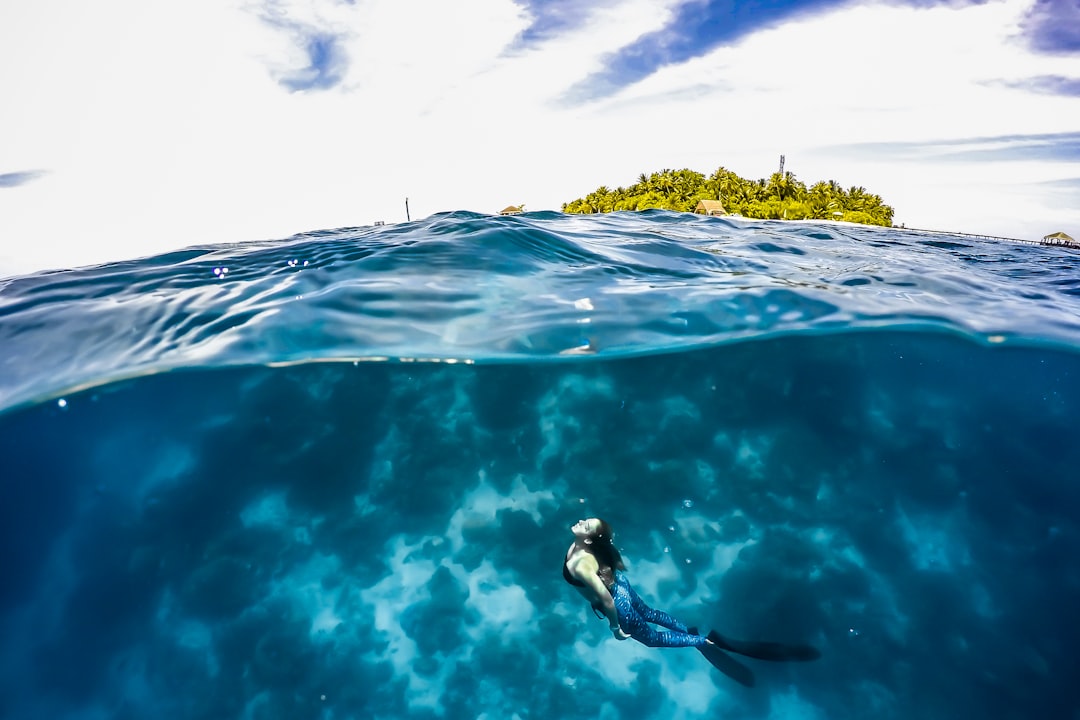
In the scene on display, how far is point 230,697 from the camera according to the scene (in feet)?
21.2

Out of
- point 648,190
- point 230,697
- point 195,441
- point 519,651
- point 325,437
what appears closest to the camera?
point 230,697

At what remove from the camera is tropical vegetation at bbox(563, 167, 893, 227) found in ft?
167

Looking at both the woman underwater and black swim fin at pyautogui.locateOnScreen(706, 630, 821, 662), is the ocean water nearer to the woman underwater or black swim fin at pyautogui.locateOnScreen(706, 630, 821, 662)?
black swim fin at pyautogui.locateOnScreen(706, 630, 821, 662)

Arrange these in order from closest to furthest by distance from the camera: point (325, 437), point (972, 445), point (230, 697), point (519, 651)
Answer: point (230, 697), point (519, 651), point (325, 437), point (972, 445)

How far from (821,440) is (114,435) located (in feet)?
38.2

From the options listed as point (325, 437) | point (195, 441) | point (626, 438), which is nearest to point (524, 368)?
point (626, 438)

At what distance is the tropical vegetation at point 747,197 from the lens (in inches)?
2007

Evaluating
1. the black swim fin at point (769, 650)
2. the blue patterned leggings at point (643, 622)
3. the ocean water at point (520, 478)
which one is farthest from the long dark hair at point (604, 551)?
the ocean water at point (520, 478)

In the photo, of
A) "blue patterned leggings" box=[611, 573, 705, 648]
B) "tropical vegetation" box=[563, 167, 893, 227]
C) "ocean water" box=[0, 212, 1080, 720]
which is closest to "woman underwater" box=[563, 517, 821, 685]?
"blue patterned leggings" box=[611, 573, 705, 648]

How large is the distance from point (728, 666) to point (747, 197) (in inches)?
2218

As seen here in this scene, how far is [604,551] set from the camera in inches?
197

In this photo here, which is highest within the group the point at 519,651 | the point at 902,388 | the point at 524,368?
the point at 524,368

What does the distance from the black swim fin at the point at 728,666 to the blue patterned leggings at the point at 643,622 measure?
901 mm

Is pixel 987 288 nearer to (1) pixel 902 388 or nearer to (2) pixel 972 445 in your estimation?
(1) pixel 902 388
